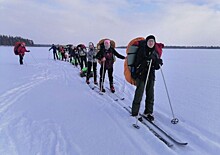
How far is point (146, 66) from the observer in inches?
176

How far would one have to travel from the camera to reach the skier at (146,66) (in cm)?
438

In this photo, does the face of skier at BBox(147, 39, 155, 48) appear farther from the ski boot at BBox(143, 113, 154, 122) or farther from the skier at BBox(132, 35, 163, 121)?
the ski boot at BBox(143, 113, 154, 122)

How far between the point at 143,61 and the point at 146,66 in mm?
124

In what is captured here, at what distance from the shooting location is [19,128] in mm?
4000

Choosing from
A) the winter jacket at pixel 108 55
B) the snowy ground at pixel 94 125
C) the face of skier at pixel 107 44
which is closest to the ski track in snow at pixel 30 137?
the snowy ground at pixel 94 125

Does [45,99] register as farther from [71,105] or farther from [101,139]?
[101,139]

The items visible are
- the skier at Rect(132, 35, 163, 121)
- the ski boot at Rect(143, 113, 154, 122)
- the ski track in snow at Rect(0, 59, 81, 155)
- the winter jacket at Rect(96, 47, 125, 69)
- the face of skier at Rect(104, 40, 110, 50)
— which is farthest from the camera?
the winter jacket at Rect(96, 47, 125, 69)

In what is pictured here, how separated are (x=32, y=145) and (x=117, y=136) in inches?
55.0

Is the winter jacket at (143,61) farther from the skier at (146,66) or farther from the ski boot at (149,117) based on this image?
the ski boot at (149,117)

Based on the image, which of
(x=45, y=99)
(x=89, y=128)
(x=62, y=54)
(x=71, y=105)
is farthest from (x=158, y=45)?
(x=62, y=54)

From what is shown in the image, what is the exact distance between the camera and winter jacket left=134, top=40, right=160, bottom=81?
14.4ft

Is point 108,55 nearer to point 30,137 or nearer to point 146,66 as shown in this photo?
point 146,66

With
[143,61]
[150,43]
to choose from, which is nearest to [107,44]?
[143,61]

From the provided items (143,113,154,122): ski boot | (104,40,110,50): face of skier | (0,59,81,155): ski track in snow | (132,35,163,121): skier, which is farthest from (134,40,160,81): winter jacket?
(104,40,110,50): face of skier
